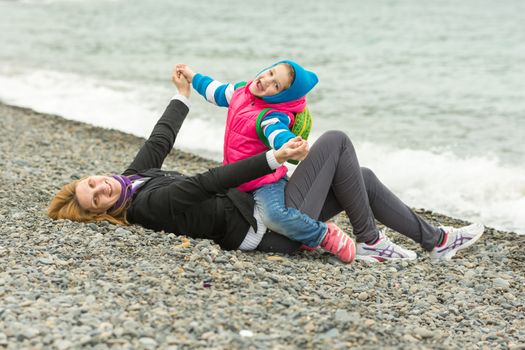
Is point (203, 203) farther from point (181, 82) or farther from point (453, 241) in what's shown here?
point (453, 241)

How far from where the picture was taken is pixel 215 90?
6.14 meters

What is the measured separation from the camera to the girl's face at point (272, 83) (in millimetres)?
5531

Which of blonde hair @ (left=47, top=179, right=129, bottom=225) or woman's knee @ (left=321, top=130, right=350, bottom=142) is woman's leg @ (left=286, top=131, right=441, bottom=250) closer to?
woman's knee @ (left=321, top=130, right=350, bottom=142)

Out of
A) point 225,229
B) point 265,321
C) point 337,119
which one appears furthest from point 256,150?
point 337,119

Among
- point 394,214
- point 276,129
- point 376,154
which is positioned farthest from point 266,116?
point 376,154

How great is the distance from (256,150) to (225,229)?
25.4 inches

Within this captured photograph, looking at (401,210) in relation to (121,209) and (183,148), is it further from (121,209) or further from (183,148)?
(183,148)

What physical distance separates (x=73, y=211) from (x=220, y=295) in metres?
1.59

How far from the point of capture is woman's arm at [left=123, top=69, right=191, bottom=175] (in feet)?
20.1

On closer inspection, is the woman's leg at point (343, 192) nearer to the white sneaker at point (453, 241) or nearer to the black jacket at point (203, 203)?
the white sneaker at point (453, 241)

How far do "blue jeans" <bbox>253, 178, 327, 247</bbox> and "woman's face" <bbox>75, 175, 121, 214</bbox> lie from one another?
1054mm

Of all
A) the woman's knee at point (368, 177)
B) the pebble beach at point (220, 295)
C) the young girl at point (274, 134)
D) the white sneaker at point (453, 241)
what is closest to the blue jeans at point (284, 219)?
the young girl at point (274, 134)

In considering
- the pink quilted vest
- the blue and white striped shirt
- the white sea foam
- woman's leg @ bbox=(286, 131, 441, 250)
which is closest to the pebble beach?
woman's leg @ bbox=(286, 131, 441, 250)

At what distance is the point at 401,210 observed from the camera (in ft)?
20.3
